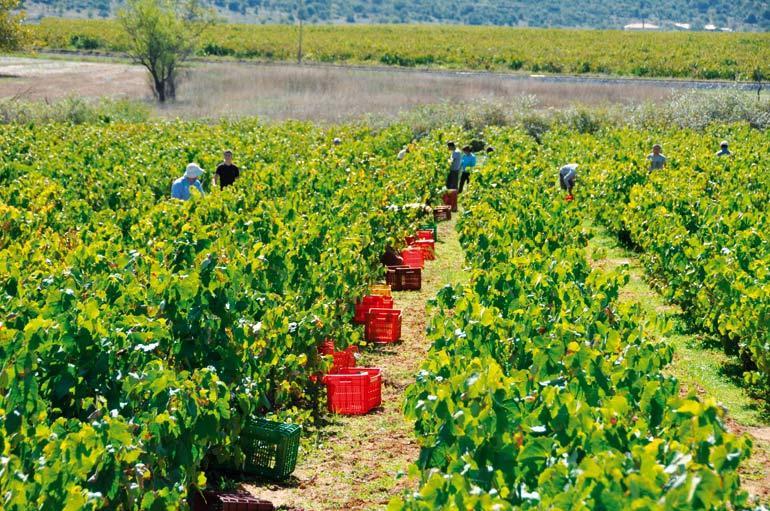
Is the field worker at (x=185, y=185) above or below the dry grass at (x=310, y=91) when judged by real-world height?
above

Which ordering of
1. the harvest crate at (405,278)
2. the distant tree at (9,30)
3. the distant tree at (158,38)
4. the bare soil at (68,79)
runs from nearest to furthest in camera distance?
the harvest crate at (405,278), the distant tree at (9,30), the distant tree at (158,38), the bare soil at (68,79)

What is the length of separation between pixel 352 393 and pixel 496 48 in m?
72.4

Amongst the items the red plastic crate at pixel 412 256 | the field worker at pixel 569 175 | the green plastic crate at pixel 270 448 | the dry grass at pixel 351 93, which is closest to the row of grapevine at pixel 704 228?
the field worker at pixel 569 175

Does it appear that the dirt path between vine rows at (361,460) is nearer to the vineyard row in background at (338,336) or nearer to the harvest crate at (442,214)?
the vineyard row in background at (338,336)

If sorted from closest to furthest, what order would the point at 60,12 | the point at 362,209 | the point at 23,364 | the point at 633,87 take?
the point at 23,364 → the point at 362,209 → the point at 633,87 → the point at 60,12

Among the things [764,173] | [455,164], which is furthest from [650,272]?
[455,164]

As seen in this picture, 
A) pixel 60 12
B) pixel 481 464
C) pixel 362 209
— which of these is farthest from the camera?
pixel 60 12

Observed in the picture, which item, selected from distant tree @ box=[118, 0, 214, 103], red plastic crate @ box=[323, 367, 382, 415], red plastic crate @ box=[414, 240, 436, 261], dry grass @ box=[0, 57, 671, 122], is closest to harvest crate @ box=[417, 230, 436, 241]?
red plastic crate @ box=[414, 240, 436, 261]

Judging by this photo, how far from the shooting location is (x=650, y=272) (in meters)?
14.0

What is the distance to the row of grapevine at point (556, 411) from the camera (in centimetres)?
456

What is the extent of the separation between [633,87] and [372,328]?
3622 cm

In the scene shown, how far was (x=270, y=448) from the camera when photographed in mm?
8039

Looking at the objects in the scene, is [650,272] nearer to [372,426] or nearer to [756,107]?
[372,426]

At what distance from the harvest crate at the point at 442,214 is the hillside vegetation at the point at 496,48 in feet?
131
